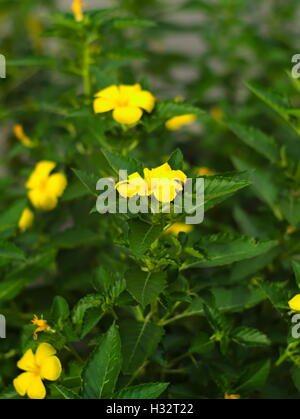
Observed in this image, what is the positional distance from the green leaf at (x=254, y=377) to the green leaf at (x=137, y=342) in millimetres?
123

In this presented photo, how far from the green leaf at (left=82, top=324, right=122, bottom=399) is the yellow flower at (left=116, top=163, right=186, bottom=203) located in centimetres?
16

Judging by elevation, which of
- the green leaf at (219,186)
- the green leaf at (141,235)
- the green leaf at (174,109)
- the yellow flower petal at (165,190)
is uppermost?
the green leaf at (174,109)

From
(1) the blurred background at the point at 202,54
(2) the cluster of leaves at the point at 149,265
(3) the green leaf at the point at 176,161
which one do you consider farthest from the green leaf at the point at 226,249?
(1) the blurred background at the point at 202,54

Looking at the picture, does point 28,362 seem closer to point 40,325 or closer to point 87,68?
point 40,325

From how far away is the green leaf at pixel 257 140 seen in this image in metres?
1.02

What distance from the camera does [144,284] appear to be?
30.2 inches

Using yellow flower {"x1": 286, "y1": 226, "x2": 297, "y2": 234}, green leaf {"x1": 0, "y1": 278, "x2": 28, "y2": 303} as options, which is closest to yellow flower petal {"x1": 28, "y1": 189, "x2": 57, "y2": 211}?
green leaf {"x1": 0, "y1": 278, "x2": 28, "y2": 303}

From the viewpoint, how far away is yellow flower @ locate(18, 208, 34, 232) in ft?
3.53

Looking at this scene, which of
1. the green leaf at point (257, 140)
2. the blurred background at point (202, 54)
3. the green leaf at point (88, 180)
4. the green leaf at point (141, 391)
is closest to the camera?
the green leaf at point (141, 391)

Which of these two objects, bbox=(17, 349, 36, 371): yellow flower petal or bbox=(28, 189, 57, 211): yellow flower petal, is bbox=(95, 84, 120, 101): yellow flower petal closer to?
bbox=(28, 189, 57, 211): yellow flower petal

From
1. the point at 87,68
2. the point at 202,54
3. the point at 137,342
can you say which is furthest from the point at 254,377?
the point at 202,54

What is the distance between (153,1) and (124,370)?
3.65 feet

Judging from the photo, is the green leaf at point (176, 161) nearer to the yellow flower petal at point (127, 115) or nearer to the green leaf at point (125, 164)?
the green leaf at point (125, 164)
